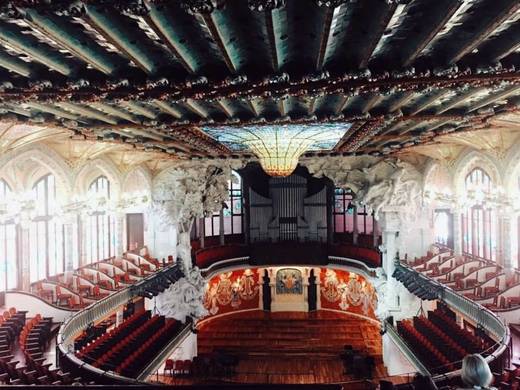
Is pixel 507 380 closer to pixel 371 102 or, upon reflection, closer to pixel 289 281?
pixel 371 102

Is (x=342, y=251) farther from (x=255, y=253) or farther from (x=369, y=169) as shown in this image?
(x=369, y=169)

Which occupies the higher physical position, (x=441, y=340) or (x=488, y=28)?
(x=488, y=28)

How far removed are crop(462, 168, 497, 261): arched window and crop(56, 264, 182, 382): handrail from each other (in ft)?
45.4

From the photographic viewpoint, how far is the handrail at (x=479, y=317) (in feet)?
32.8

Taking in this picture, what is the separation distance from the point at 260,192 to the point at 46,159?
40.3 feet

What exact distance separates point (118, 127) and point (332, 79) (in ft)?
17.1

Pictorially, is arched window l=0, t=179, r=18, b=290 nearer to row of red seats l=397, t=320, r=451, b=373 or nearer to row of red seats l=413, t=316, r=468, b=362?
row of red seats l=397, t=320, r=451, b=373

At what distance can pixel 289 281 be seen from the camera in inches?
1055

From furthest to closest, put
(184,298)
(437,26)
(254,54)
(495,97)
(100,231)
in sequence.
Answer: (100,231) → (184,298) → (495,97) → (254,54) → (437,26)

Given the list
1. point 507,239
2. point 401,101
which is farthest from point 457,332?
point 401,101

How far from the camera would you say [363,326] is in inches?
957

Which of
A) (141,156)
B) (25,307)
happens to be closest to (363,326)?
(141,156)

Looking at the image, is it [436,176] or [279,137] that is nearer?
[279,137]

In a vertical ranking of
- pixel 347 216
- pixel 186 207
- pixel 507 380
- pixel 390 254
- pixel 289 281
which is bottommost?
pixel 289 281
